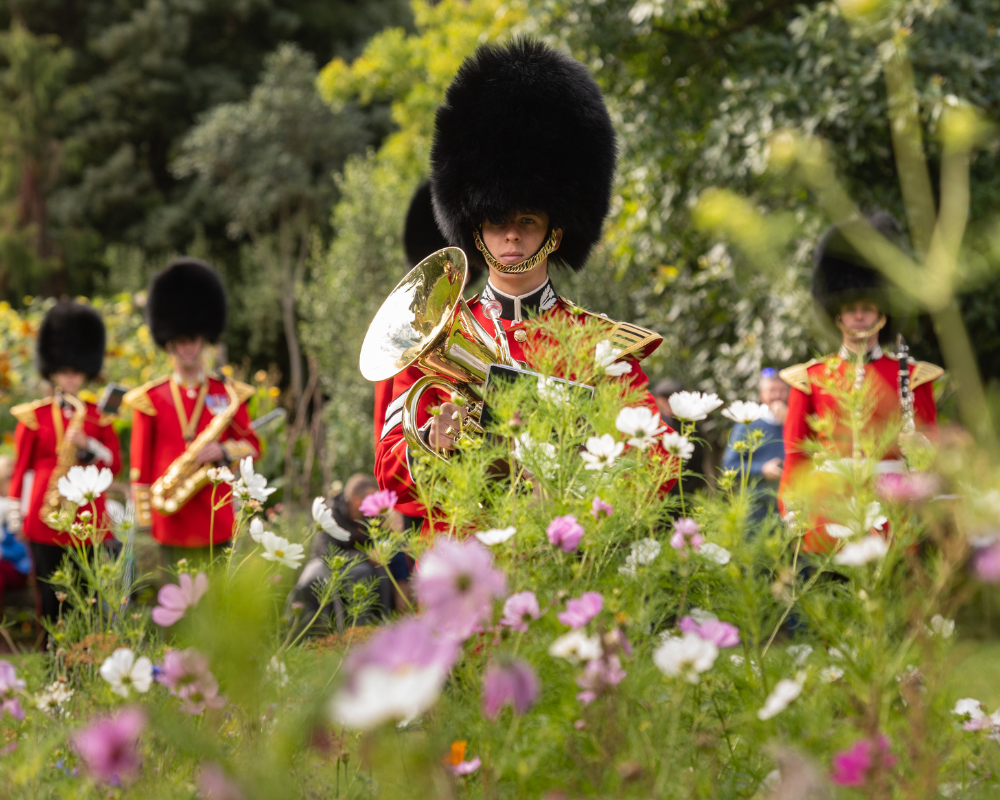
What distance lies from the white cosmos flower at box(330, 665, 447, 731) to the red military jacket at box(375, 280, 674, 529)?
1.25 meters

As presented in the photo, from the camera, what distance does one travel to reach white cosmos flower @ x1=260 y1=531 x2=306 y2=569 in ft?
5.08

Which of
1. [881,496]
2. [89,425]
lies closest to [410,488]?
[881,496]

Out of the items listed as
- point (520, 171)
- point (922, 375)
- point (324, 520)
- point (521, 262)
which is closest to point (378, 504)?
point (324, 520)

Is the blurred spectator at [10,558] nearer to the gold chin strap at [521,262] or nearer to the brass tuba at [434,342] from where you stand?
the gold chin strap at [521,262]

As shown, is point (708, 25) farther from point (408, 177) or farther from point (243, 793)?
point (408, 177)

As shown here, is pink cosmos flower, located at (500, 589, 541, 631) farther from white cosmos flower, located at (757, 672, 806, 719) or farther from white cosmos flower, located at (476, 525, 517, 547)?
white cosmos flower, located at (757, 672, 806, 719)

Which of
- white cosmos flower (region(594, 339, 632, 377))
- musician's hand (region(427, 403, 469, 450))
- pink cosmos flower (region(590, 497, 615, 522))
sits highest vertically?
white cosmos flower (region(594, 339, 632, 377))

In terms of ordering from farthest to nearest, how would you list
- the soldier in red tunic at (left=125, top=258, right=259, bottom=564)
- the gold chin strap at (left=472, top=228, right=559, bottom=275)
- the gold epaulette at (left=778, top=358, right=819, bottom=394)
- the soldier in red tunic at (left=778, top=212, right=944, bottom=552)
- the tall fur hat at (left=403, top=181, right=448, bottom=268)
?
the tall fur hat at (left=403, top=181, right=448, bottom=268)
the soldier in red tunic at (left=125, top=258, right=259, bottom=564)
the gold epaulette at (left=778, top=358, right=819, bottom=394)
the soldier in red tunic at (left=778, top=212, right=944, bottom=552)
the gold chin strap at (left=472, top=228, right=559, bottom=275)

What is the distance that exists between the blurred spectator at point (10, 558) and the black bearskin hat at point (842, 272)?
516 cm

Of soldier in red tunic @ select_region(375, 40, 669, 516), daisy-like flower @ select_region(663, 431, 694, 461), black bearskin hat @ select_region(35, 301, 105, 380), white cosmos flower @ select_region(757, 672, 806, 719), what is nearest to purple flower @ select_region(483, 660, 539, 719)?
white cosmos flower @ select_region(757, 672, 806, 719)

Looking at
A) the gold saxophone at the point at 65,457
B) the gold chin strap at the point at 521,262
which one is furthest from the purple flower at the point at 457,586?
the gold saxophone at the point at 65,457

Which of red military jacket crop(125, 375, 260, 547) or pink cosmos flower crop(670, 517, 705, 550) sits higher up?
pink cosmos flower crop(670, 517, 705, 550)

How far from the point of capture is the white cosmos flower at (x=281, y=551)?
5.08 feet

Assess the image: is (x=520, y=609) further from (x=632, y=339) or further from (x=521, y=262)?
(x=521, y=262)
